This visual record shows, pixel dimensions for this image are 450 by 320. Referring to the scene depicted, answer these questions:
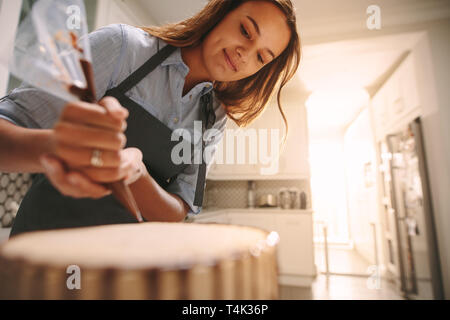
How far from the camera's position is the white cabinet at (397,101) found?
267 centimetres

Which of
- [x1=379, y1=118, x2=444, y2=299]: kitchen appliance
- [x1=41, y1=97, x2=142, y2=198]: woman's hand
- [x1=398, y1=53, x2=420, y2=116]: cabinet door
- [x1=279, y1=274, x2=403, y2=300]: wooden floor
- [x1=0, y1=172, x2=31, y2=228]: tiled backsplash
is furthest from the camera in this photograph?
[x1=279, y1=274, x2=403, y2=300]: wooden floor

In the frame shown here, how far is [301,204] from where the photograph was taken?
145 inches

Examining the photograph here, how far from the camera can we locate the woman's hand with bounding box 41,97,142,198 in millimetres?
220

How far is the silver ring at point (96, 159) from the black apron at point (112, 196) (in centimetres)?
37

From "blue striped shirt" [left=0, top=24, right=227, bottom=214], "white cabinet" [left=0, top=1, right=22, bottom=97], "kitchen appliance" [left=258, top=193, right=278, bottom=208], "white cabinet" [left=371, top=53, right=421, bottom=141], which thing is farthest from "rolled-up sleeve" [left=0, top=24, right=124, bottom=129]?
"kitchen appliance" [left=258, top=193, right=278, bottom=208]

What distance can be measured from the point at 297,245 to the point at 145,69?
3.28 meters

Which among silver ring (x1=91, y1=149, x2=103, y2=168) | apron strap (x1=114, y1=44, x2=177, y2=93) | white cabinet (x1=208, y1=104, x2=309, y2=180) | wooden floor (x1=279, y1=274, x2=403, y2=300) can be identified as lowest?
wooden floor (x1=279, y1=274, x2=403, y2=300)

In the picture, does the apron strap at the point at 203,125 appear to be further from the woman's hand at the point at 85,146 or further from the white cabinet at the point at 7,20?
the white cabinet at the point at 7,20

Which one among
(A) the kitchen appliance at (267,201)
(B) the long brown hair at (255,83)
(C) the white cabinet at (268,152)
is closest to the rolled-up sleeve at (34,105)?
(B) the long brown hair at (255,83)

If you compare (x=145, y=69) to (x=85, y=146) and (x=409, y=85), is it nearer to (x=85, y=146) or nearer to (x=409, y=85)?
(x=85, y=146)

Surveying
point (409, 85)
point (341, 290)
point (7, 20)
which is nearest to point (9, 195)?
point (7, 20)

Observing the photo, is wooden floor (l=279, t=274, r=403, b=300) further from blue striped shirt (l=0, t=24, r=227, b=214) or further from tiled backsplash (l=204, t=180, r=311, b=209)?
blue striped shirt (l=0, t=24, r=227, b=214)

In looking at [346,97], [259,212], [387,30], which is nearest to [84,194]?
[387,30]
